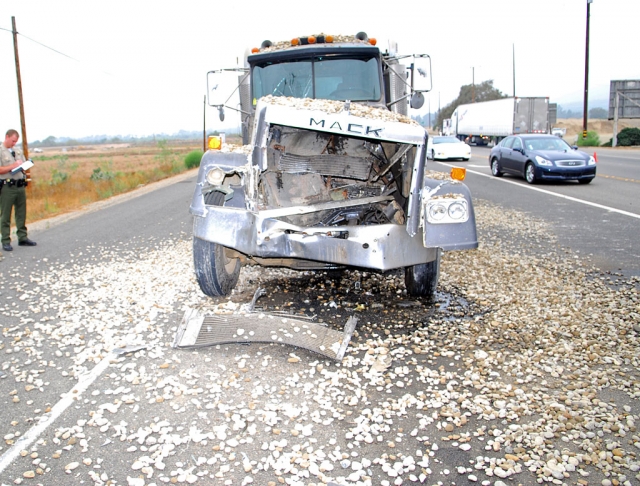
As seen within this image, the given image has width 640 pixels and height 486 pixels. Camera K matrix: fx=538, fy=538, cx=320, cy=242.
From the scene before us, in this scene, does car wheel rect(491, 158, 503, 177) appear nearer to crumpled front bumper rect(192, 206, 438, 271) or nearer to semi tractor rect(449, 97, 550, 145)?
crumpled front bumper rect(192, 206, 438, 271)

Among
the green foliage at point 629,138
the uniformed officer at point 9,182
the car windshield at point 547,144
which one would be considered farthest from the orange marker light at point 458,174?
the green foliage at point 629,138

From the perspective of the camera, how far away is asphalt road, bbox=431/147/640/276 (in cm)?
809

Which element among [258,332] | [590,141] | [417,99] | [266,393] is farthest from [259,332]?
[590,141]

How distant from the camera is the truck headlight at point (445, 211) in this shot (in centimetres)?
506

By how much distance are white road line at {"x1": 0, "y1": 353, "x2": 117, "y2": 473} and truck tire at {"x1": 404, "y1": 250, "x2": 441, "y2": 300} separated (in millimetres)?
3057

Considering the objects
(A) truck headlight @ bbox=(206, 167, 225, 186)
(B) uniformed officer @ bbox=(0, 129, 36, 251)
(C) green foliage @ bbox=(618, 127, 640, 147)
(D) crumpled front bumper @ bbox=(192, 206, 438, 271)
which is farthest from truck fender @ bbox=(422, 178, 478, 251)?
(C) green foliage @ bbox=(618, 127, 640, 147)

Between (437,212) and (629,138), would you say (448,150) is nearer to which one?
(629,138)

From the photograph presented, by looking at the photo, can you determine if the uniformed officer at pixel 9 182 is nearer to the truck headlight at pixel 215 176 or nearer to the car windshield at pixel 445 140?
the truck headlight at pixel 215 176

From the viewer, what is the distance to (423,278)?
226 inches

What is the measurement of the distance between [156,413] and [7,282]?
14.9ft

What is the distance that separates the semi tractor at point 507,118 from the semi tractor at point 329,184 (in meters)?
34.8

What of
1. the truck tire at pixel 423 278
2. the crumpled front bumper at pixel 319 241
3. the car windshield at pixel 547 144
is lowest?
the truck tire at pixel 423 278

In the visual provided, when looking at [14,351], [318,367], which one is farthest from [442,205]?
[14,351]

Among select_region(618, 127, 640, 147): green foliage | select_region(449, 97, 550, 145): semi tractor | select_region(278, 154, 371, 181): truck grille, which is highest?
select_region(449, 97, 550, 145): semi tractor
